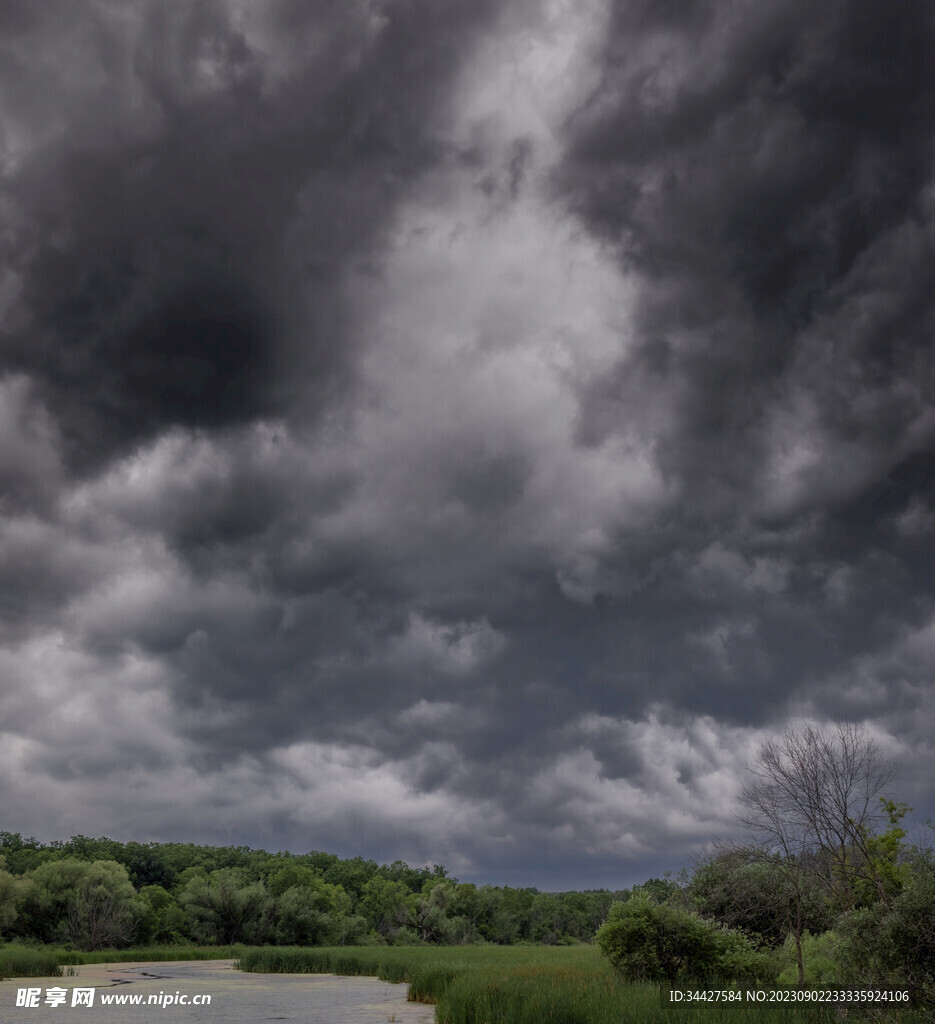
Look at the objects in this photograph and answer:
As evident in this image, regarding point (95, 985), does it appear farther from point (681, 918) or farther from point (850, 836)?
point (850, 836)

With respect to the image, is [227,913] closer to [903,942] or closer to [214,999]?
[214,999]

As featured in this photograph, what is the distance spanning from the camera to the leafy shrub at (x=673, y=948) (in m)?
27.5

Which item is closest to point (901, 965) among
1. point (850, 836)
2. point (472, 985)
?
point (472, 985)

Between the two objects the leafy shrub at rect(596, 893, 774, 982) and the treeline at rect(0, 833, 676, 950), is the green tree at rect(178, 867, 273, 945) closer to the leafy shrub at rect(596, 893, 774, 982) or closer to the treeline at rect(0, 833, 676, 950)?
the treeline at rect(0, 833, 676, 950)

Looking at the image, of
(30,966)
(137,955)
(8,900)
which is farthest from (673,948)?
(8,900)

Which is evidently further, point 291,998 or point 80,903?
point 80,903

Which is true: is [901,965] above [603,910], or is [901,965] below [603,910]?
above

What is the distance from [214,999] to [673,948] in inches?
906

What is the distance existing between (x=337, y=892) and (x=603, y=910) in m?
51.5

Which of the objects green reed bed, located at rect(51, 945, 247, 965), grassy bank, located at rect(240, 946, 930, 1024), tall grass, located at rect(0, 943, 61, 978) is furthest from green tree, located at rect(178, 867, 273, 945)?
grassy bank, located at rect(240, 946, 930, 1024)

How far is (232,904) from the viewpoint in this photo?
90.5 metres

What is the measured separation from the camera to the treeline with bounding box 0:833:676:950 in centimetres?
7981

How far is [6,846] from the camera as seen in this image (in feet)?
448

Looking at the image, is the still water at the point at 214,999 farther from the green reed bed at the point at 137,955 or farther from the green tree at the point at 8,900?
the green tree at the point at 8,900
